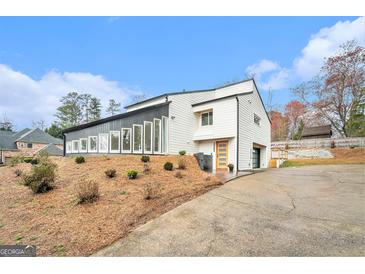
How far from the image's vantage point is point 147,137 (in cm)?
1151

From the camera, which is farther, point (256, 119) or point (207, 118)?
point (256, 119)

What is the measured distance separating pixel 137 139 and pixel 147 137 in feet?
2.12

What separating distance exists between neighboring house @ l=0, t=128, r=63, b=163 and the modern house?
19613 mm

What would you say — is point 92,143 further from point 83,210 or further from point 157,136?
point 83,210

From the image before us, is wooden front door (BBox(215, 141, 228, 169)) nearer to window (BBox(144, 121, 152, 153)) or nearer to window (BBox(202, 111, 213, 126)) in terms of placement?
window (BBox(202, 111, 213, 126))

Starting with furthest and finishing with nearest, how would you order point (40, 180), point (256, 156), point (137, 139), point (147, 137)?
point (256, 156), point (147, 137), point (137, 139), point (40, 180)

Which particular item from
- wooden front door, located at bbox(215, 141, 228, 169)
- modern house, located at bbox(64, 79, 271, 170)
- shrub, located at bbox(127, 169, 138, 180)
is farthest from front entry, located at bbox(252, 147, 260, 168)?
shrub, located at bbox(127, 169, 138, 180)

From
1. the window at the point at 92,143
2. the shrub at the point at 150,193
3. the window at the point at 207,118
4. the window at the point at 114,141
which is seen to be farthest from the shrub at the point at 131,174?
the window at the point at 207,118

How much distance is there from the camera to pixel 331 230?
3.65m

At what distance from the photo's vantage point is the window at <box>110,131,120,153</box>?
11180mm

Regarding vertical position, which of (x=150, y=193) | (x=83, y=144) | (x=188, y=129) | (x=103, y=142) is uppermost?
(x=188, y=129)

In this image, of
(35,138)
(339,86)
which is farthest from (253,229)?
(35,138)
